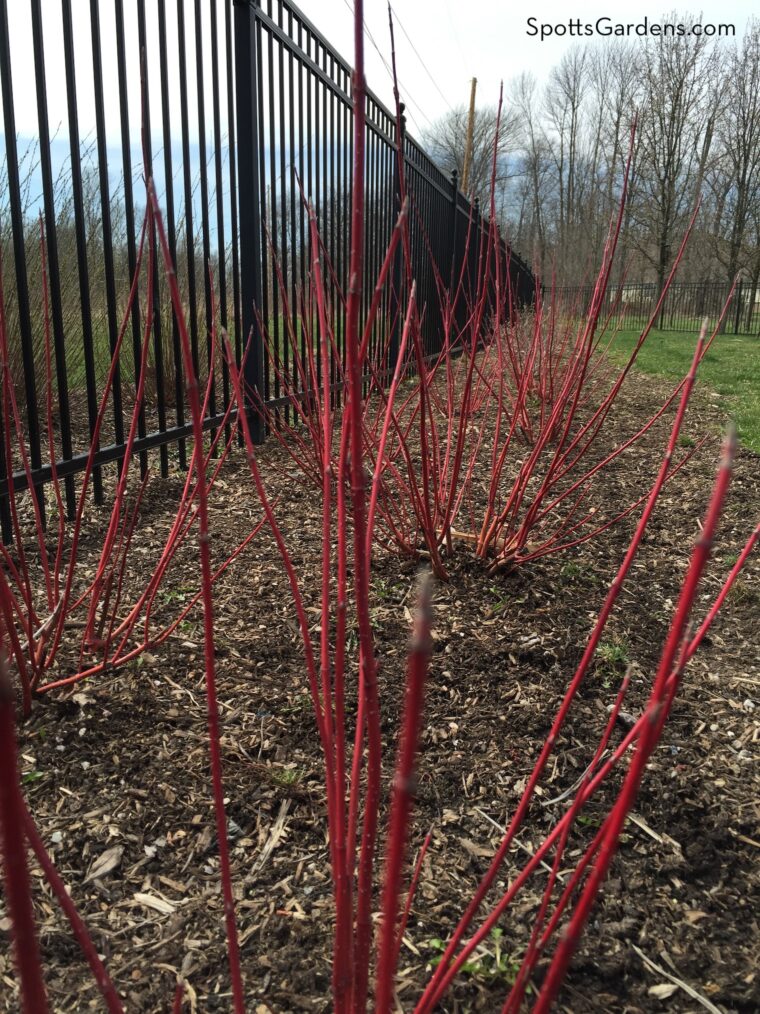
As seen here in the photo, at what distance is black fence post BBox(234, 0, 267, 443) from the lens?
11.8 feet

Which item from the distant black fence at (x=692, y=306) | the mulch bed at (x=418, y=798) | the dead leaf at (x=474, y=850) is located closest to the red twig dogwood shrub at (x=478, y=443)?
the mulch bed at (x=418, y=798)

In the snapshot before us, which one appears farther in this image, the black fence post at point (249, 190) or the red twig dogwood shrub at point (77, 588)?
the black fence post at point (249, 190)

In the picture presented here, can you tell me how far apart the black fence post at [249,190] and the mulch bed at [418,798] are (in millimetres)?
1839

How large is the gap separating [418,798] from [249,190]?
11.3 ft

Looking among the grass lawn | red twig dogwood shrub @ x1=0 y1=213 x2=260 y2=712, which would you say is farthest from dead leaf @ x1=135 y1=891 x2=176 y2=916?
the grass lawn

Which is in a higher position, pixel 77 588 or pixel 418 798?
pixel 77 588

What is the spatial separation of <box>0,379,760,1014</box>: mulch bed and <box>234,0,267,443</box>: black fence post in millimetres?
1839

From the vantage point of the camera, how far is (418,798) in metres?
1.46

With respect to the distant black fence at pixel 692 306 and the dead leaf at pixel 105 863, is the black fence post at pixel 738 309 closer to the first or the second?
the distant black fence at pixel 692 306

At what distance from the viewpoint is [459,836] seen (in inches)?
54.0

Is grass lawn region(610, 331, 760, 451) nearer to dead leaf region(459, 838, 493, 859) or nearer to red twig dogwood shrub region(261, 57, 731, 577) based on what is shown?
red twig dogwood shrub region(261, 57, 731, 577)

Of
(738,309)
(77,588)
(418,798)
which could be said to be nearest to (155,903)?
(418,798)

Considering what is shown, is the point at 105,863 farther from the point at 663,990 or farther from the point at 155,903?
the point at 663,990

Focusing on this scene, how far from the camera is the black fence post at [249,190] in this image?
11.8ft
